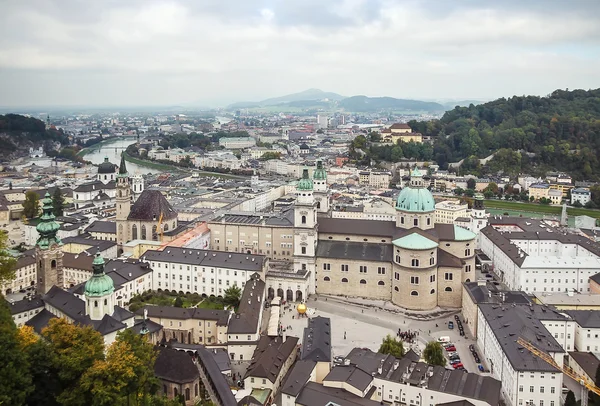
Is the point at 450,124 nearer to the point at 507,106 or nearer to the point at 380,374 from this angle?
the point at 507,106

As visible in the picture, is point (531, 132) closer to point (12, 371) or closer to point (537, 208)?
point (537, 208)

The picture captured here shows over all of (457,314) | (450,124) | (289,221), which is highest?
(450,124)

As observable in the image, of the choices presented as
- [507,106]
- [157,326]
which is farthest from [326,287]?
[507,106]

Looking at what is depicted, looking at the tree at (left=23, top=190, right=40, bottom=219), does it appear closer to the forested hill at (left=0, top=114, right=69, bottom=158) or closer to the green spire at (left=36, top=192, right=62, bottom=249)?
the green spire at (left=36, top=192, right=62, bottom=249)

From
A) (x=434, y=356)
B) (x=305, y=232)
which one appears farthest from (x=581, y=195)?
(x=434, y=356)

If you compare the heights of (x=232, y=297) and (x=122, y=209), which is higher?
(x=122, y=209)

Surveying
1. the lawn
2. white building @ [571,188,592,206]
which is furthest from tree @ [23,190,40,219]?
white building @ [571,188,592,206]
